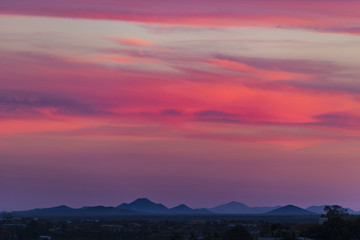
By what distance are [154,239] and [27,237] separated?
107 ft

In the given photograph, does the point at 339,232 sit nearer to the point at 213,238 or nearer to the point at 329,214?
the point at 329,214

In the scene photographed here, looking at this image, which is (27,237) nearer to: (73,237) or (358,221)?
(73,237)

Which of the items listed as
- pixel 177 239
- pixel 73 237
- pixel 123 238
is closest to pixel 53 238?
pixel 73 237

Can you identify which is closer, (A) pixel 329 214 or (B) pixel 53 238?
(A) pixel 329 214

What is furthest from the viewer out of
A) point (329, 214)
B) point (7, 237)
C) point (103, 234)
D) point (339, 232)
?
point (103, 234)

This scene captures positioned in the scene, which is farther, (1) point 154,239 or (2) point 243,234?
(1) point 154,239

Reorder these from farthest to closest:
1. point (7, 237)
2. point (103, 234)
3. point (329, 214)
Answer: point (103, 234), point (7, 237), point (329, 214)

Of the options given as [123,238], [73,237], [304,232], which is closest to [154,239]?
[123,238]

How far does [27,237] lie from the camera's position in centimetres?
18125

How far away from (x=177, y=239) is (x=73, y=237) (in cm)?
6614

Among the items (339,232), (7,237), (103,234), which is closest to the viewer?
(339,232)

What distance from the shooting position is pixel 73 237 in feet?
592

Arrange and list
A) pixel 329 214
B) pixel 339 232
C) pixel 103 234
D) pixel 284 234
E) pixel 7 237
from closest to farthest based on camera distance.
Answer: pixel 284 234, pixel 339 232, pixel 329 214, pixel 7 237, pixel 103 234

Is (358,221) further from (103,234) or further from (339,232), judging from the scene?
(103,234)
